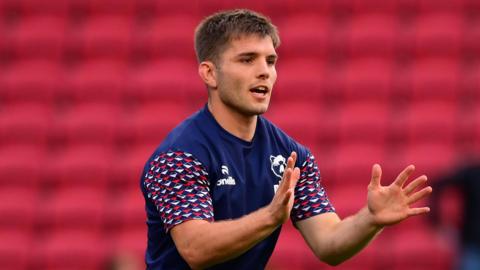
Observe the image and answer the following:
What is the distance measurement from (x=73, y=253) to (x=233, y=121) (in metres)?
5.17

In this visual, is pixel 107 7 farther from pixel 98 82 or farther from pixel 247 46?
pixel 247 46

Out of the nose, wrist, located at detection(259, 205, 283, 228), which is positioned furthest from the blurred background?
wrist, located at detection(259, 205, 283, 228)

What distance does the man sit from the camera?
384cm

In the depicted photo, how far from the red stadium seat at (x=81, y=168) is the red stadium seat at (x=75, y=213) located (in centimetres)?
13

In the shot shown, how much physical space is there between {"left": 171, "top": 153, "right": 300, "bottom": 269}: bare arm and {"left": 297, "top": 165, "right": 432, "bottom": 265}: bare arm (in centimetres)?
35

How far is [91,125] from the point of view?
31.8ft

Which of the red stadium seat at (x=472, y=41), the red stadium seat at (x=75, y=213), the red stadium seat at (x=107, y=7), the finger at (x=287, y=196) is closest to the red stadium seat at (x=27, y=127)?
the red stadium seat at (x=75, y=213)

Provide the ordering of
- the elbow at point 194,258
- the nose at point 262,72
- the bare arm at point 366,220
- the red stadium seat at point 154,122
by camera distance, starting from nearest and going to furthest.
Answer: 1. the elbow at point 194,258
2. the bare arm at point 366,220
3. the nose at point 262,72
4. the red stadium seat at point 154,122

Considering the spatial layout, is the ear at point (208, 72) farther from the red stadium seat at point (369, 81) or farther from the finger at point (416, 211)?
the red stadium seat at point (369, 81)

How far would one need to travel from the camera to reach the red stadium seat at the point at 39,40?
1032cm

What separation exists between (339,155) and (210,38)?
5216mm

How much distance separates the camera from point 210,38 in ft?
13.5

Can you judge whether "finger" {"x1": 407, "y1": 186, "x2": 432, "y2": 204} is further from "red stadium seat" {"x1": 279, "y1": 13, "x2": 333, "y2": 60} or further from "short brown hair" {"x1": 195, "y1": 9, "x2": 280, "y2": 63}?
"red stadium seat" {"x1": 279, "y1": 13, "x2": 333, "y2": 60}

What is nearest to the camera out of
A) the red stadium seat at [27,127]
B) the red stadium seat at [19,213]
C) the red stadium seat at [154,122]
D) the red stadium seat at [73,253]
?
the red stadium seat at [73,253]
